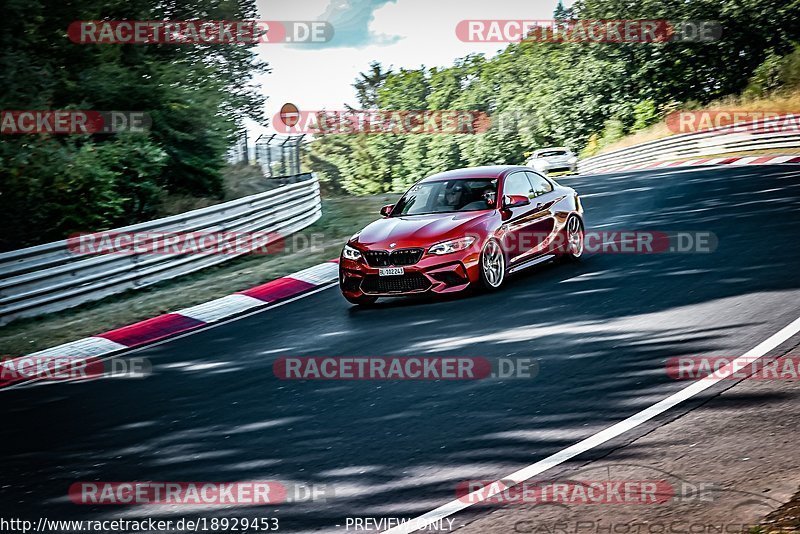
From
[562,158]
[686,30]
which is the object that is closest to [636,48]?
[686,30]

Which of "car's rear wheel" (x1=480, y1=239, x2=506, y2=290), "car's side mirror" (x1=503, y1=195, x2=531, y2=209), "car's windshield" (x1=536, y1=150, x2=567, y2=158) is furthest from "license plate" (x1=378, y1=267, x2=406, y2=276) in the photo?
"car's windshield" (x1=536, y1=150, x2=567, y2=158)

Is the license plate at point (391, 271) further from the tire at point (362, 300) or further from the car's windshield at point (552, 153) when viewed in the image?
the car's windshield at point (552, 153)

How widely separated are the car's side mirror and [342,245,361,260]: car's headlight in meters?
2.05

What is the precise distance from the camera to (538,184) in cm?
1357

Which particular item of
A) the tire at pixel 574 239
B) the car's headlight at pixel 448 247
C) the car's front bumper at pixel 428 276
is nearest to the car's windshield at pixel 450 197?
the car's headlight at pixel 448 247

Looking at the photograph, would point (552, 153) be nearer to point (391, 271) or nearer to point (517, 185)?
point (517, 185)

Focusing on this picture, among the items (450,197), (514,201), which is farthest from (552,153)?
(514,201)

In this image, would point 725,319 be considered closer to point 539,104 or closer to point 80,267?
point 80,267

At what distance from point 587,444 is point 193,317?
8.18m

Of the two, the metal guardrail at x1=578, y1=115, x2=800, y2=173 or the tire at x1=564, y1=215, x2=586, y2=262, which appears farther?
the metal guardrail at x1=578, y1=115, x2=800, y2=173

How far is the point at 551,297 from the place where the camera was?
1124 cm

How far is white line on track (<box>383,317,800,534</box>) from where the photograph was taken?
5.28 m

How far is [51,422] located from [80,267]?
7009 millimetres

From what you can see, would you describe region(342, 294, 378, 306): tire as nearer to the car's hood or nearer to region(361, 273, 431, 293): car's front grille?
region(361, 273, 431, 293): car's front grille
